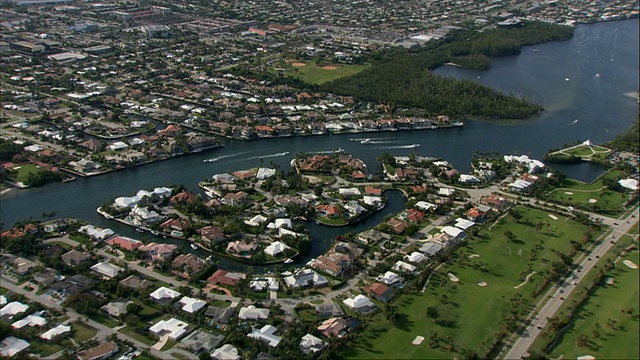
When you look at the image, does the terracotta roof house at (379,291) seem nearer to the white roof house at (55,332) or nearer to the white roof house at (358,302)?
the white roof house at (358,302)

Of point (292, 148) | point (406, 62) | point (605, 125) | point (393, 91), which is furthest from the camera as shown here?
point (406, 62)

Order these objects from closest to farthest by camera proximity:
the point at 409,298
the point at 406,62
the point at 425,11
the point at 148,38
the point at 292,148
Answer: the point at 409,298
the point at 292,148
the point at 406,62
the point at 148,38
the point at 425,11

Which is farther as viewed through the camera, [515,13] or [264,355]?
[515,13]

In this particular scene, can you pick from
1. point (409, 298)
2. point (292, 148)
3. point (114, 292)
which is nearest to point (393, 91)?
point (292, 148)

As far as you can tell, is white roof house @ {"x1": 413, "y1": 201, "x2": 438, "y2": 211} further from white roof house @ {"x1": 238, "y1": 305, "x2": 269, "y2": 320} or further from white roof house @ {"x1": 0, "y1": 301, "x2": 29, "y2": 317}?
white roof house @ {"x1": 0, "y1": 301, "x2": 29, "y2": 317}

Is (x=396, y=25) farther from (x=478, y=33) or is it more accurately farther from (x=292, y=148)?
(x=292, y=148)

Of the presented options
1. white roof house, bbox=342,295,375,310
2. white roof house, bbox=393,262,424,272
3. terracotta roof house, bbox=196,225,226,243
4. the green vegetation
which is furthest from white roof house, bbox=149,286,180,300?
the green vegetation

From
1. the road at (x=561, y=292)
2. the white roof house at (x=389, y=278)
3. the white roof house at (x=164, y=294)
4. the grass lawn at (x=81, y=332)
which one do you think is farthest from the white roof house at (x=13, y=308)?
the road at (x=561, y=292)
